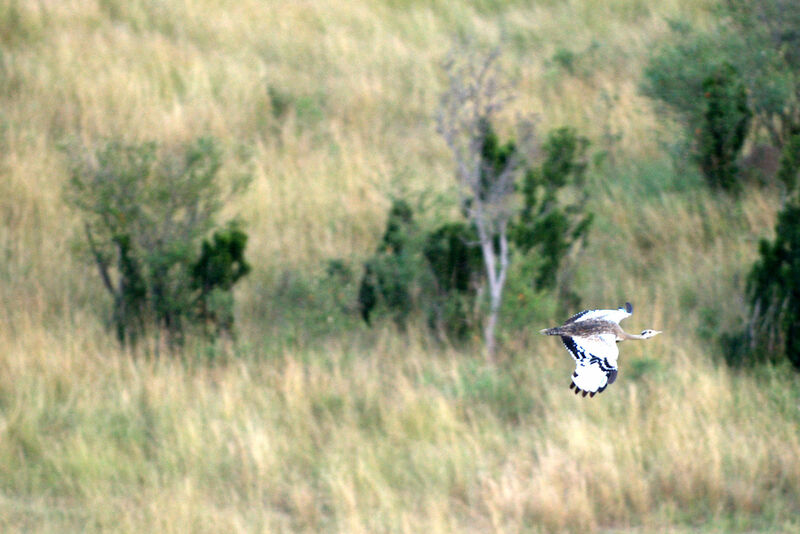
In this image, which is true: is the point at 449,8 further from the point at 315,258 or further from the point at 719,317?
the point at 719,317

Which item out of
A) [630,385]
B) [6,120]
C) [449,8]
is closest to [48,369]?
[630,385]

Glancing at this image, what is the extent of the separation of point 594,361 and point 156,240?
4.93 meters

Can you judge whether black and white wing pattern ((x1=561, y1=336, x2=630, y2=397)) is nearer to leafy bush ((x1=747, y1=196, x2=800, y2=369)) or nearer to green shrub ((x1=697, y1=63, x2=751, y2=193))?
leafy bush ((x1=747, y1=196, x2=800, y2=369))

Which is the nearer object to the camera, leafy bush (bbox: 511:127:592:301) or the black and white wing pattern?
the black and white wing pattern

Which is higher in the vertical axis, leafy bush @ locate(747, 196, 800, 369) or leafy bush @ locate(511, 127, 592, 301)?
leafy bush @ locate(511, 127, 592, 301)

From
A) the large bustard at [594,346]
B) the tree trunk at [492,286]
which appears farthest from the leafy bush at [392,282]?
the large bustard at [594,346]

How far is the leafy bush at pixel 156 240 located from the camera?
687 cm

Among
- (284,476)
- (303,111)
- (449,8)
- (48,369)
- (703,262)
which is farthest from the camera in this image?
(449,8)

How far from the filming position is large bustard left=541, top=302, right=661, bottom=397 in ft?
9.05

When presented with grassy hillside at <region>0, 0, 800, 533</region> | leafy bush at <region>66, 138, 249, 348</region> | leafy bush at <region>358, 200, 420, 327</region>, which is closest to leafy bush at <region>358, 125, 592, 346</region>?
leafy bush at <region>358, 200, 420, 327</region>

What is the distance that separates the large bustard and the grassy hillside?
2162mm

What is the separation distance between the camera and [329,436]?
18.8 feet

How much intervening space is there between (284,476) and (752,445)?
2507 millimetres

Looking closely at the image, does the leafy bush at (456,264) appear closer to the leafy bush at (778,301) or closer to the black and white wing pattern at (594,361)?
the leafy bush at (778,301)
